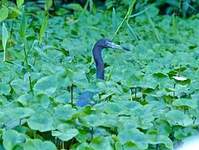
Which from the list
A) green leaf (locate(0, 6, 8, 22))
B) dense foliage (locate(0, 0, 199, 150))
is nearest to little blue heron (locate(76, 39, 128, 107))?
dense foliage (locate(0, 0, 199, 150))

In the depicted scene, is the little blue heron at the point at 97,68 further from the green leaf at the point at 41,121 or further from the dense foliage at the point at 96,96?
the green leaf at the point at 41,121

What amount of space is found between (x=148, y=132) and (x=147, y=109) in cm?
17

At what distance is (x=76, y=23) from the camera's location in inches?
225

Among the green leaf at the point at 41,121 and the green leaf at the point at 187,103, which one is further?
the green leaf at the point at 187,103

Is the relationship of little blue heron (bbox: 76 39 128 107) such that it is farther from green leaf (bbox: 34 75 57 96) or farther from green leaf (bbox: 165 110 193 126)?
green leaf (bbox: 165 110 193 126)

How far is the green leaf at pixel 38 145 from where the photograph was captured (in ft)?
7.89

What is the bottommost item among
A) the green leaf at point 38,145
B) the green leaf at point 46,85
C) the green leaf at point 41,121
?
the green leaf at point 38,145

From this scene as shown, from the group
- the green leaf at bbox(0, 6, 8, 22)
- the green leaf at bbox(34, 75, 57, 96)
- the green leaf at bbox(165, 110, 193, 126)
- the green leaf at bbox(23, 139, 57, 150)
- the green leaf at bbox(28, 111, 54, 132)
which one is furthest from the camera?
the green leaf at bbox(0, 6, 8, 22)

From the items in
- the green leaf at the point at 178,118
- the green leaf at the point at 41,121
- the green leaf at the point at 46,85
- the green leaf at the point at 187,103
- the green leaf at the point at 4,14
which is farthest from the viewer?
the green leaf at the point at 4,14

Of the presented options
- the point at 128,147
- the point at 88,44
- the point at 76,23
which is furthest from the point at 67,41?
the point at 128,147

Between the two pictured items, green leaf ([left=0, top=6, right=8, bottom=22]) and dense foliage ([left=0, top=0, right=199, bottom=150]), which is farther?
green leaf ([left=0, top=6, right=8, bottom=22])

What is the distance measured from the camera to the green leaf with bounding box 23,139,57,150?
2404mm

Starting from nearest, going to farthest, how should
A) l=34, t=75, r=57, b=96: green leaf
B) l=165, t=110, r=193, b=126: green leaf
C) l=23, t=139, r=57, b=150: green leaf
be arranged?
l=23, t=139, r=57, b=150: green leaf
l=165, t=110, r=193, b=126: green leaf
l=34, t=75, r=57, b=96: green leaf

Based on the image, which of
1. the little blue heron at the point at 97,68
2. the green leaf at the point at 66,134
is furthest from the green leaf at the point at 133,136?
the little blue heron at the point at 97,68
